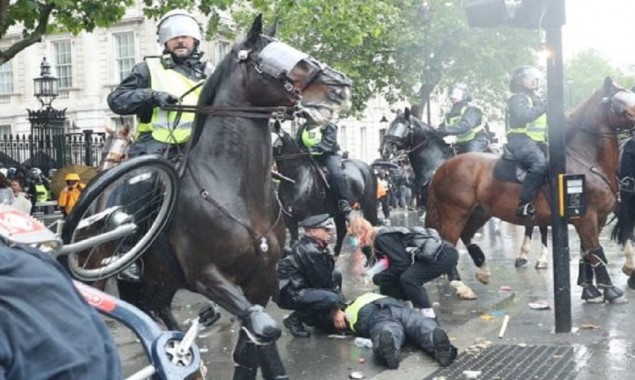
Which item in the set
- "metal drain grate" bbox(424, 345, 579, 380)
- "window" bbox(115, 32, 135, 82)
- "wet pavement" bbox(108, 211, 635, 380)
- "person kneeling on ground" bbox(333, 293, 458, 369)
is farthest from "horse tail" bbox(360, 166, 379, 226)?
"window" bbox(115, 32, 135, 82)

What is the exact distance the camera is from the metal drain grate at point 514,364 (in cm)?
619

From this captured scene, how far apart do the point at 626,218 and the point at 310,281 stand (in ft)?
17.1

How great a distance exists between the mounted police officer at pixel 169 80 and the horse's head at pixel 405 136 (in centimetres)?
619

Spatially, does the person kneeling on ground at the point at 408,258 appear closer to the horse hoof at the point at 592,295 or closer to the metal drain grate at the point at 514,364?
the metal drain grate at the point at 514,364

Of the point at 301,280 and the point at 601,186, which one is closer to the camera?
the point at 301,280

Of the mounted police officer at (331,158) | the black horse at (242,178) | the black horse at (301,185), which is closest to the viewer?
the black horse at (242,178)

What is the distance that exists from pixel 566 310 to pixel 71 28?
34.0 ft

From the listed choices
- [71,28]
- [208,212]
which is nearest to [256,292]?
[208,212]

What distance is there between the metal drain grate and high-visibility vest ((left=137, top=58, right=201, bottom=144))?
260 cm

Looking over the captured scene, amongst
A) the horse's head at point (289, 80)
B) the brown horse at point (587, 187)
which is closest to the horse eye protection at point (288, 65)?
the horse's head at point (289, 80)

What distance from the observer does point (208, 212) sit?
525cm

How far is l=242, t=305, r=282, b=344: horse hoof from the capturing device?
4.34 meters

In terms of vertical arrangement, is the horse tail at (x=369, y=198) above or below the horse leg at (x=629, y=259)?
above

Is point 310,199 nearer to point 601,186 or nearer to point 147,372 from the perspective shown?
point 601,186
